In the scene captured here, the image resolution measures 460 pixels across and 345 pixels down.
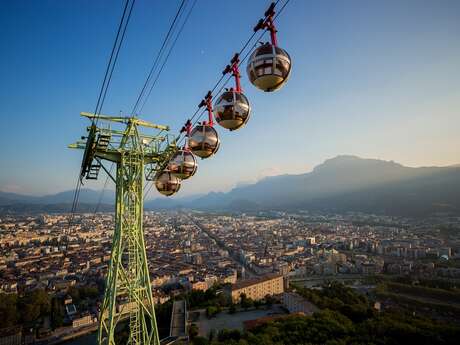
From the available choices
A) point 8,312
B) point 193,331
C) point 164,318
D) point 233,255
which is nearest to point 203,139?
point 193,331

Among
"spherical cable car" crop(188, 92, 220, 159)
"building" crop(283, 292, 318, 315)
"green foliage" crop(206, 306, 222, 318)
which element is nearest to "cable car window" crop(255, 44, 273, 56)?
"spherical cable car" crop(188, 92, 220, 159)

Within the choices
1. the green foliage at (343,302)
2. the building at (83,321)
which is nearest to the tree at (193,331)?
the green foliage at (343,302)

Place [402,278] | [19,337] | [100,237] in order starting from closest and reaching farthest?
[19,337] < [402,278] < [100,237]

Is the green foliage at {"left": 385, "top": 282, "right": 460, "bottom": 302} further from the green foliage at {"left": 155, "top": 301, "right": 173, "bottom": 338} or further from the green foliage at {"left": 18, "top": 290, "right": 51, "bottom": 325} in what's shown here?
the green foliage at {"left": 18, "top": 290, "right": 51, "bottom": 325}

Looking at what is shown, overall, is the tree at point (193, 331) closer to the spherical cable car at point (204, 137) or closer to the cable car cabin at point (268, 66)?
the spherical cable car at point (204, 137)

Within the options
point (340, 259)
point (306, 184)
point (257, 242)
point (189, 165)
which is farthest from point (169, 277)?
point (306, 184)

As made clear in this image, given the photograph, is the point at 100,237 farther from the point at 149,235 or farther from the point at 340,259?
the point at 340,259

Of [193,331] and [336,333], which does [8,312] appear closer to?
[193,331]
